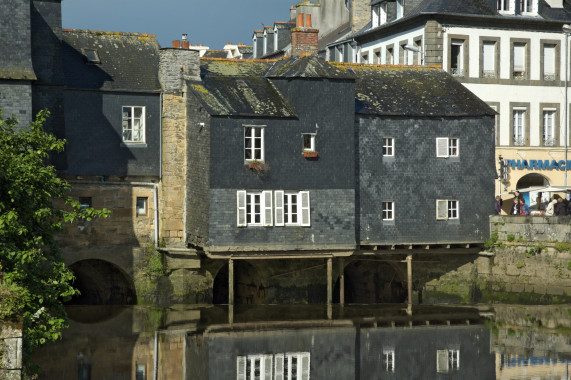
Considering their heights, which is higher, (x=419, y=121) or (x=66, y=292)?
(x=419, y=121)

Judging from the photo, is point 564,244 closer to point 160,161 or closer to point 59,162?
point 160,161

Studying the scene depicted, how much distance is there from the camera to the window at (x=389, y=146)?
43594 millimetres

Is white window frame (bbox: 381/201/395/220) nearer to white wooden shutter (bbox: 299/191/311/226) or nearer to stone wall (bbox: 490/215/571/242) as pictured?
white wooden shutter (bbox: 299/191/311/226)

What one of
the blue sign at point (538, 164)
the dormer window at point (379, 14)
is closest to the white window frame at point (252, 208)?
the blue sign at point (538, 164)

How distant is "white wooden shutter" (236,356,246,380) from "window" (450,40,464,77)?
23455 mm

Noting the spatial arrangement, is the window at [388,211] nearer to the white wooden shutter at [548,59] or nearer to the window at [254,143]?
the window at [254,143]

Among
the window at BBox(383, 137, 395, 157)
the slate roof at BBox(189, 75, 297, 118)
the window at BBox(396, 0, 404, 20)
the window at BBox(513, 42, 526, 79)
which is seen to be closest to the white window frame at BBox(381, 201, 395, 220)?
the window at BBox(383, 137, 395, 157)

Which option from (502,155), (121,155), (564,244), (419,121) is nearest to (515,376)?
(564,244)

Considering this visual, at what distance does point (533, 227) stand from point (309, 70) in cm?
1036

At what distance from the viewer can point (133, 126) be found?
42.8 meters

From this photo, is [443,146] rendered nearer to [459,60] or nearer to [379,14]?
[459,60]

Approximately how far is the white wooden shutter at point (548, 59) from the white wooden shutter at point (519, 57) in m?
1.09

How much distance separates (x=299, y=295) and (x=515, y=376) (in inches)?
502

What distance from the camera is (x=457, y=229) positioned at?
1742 inches
